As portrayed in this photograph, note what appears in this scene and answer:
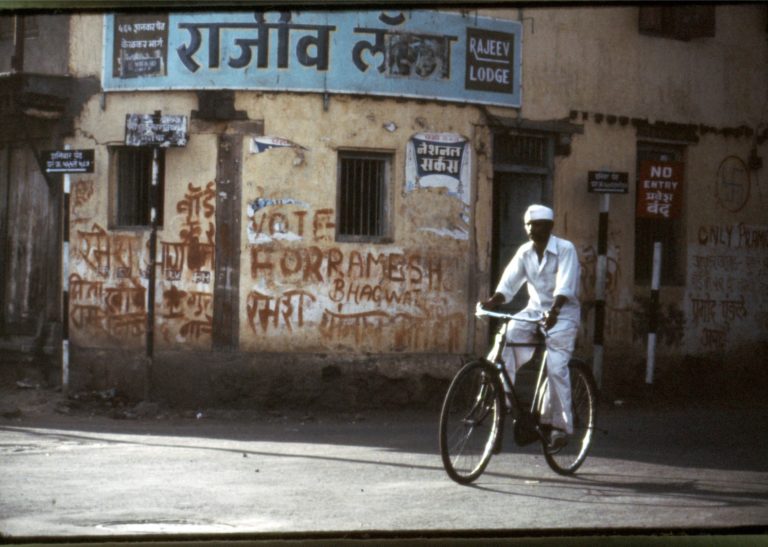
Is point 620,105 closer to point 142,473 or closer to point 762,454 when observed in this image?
point 762,454

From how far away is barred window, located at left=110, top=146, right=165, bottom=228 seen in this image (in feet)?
48.4

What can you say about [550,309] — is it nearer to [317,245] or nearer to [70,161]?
[317,245]

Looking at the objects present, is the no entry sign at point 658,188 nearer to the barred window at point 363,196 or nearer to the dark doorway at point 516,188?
the dark doorway at point 516,188

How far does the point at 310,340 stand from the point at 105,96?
3738 millimetres

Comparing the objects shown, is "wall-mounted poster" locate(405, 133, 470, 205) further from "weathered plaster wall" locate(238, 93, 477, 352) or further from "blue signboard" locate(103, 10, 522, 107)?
"blue signboard" locate(103, 10, 522, 107)

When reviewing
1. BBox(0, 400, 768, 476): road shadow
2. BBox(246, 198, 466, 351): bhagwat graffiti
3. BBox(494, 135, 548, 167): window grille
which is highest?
BBox(494, 135, 548, 167): window grille

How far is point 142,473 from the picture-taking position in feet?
27.4

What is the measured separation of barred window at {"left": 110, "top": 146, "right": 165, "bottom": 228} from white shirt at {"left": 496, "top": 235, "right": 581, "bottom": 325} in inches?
283

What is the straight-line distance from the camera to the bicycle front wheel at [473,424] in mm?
7742

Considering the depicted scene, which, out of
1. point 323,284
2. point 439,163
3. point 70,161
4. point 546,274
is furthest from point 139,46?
point 546,274

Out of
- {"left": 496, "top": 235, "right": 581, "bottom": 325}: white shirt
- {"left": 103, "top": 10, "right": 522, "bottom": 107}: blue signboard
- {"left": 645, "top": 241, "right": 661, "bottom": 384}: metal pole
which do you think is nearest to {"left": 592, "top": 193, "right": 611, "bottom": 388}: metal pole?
{"left": 645, "top": 241, "right": 661, "bottom": 384}: metal pole

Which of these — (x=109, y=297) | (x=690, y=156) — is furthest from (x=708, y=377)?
(x=109, y=297)

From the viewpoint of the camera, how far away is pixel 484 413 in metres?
7.86

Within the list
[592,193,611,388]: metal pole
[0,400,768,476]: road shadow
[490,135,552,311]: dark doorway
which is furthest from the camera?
[490,135,552,311]: dark doorway
